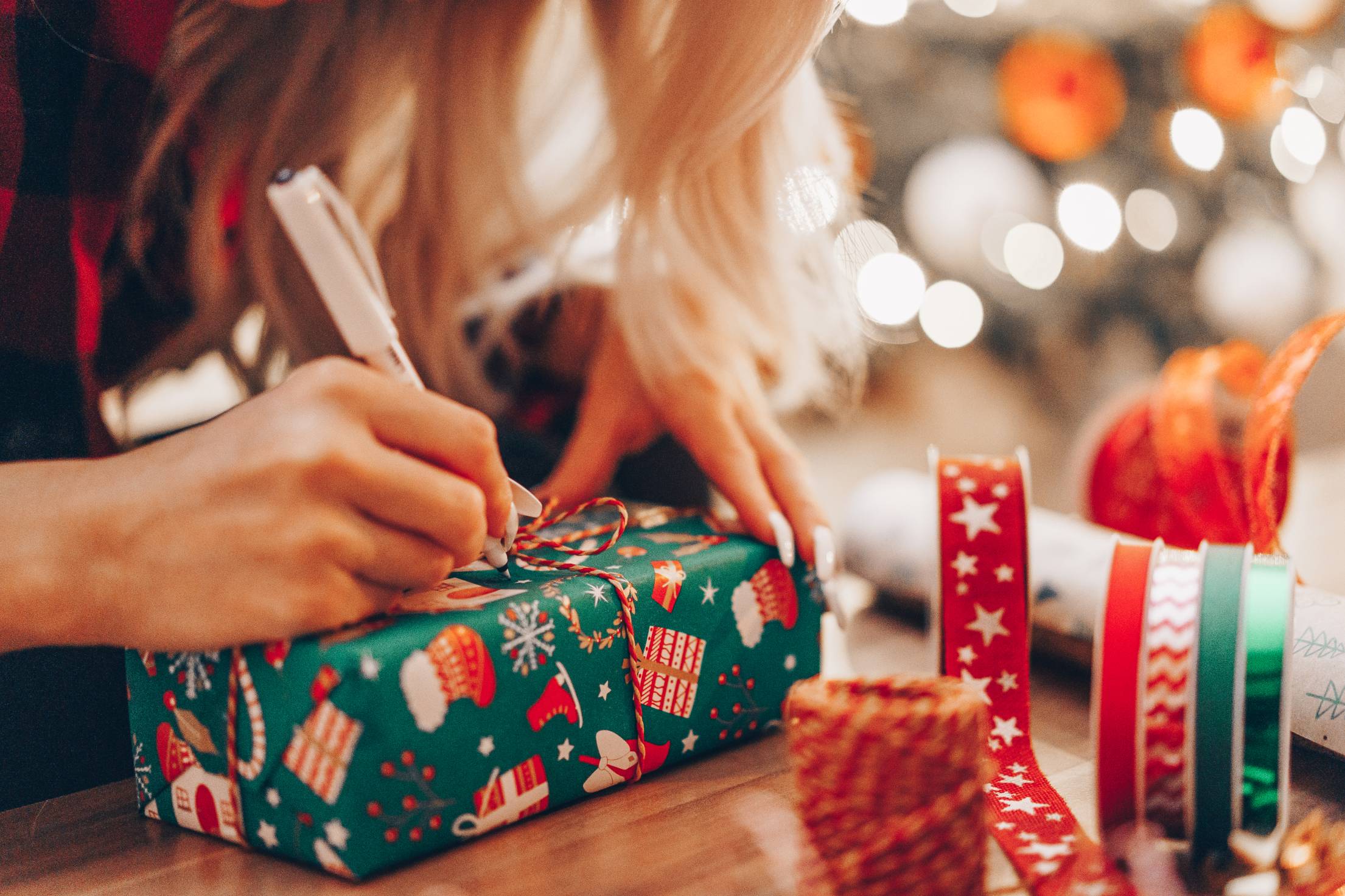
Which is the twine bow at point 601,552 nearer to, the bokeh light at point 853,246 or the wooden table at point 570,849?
the wooden table at point 570,849

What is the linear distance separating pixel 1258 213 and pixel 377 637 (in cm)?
145

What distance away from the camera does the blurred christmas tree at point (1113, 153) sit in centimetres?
130

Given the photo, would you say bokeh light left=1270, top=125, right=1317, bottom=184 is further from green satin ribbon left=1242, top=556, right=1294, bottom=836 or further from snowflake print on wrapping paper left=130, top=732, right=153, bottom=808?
snowflake print on wrapping paper left=130, top=732, right=153, bottom=808

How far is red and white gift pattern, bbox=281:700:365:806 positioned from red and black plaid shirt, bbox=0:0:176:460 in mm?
248

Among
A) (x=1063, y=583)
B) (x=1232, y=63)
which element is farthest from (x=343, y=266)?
(x=1232, y=63)

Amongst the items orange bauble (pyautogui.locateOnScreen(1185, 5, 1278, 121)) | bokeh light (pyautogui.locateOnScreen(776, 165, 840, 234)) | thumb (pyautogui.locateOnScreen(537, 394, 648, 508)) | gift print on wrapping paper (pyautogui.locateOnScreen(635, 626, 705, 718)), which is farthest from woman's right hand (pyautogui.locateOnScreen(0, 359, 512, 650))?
orange bauble (pyautogui.locateOnScreen(1185, 5, 1278, 121))

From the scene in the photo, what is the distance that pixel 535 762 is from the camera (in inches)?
17.8

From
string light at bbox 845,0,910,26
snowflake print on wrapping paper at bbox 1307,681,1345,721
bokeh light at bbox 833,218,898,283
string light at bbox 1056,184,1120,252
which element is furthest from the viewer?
string light at bbox 1056,184,1120,252

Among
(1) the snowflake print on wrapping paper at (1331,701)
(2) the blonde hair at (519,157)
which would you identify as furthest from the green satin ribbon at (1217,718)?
(2) the blonde hair at (519,157)

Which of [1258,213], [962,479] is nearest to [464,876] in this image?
[962,479]

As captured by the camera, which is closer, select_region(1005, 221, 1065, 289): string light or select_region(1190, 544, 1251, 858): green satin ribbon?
select_region(1190, 544, 1251, 858): green satin ribbon

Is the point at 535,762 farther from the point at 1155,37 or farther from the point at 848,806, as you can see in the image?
the point at 1155,37

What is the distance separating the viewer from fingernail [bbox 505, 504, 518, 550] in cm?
49

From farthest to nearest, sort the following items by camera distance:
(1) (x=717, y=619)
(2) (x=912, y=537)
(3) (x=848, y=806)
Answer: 1. (2) (x=912, y=537)
2. (1) (x=717, y=619)
3. (3) (x=848, y=806)
